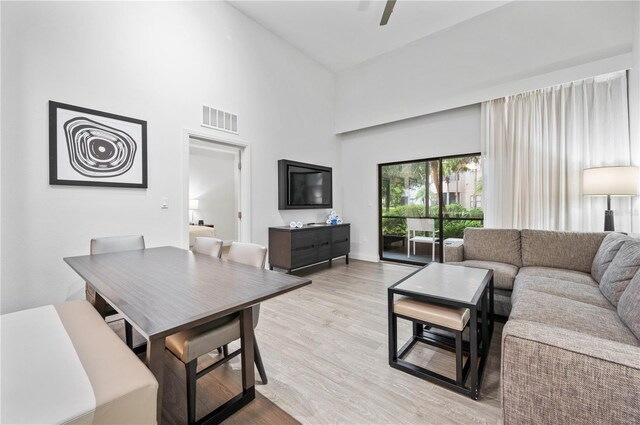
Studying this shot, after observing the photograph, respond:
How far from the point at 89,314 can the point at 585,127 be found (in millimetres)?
5274

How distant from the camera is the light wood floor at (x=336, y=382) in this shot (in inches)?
57.6

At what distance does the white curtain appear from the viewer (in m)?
3.15

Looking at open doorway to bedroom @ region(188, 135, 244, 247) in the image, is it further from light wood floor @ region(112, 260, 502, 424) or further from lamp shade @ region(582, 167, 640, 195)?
lamp shade @ region(582, 167, 640, 195)

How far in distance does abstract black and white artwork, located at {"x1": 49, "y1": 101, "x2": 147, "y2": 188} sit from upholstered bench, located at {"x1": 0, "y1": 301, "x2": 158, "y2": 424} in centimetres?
179

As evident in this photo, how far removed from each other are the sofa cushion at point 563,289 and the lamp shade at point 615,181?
1.35 m

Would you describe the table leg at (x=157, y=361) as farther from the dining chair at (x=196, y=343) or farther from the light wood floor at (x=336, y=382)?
the light wood floor at (x=336, y=382)

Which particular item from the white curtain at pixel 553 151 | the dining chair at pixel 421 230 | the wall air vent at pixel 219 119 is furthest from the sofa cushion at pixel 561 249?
the wall air vent at pixel 219 119

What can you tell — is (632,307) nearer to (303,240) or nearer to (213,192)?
(303,240)

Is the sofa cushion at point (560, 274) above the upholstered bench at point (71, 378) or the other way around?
the other way around

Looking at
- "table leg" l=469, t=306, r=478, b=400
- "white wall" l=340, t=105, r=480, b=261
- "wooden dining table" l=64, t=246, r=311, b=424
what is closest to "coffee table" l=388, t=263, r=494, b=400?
"table leg" l=469, t=306, r=478, b=400

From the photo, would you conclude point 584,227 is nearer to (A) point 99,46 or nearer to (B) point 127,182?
(B) point 127,182

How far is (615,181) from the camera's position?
107 inches

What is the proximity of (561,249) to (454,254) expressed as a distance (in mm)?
987

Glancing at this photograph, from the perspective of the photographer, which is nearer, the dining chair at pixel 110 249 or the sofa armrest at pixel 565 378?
the sofa armrest at pixel 565 378
